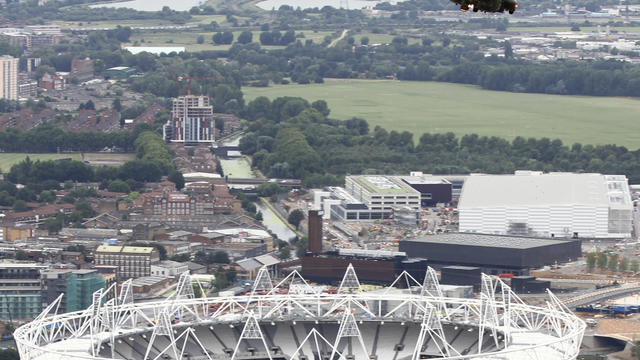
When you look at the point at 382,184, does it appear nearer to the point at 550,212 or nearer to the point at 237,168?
the point at 550,212

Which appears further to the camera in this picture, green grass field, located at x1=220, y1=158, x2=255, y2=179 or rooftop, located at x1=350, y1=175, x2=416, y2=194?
green grass field, located at x1=220, y1=158, x2=255, y2=179

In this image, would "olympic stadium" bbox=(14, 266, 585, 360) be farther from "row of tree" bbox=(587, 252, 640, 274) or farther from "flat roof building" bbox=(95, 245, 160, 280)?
"row of tree" bbox=(587, 252, 640, 274)

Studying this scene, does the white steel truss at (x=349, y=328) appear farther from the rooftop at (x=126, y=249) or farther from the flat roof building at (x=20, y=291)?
the rooftop at (x=126, y=249)

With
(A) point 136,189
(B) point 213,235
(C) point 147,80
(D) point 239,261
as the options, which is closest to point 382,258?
(D) point 239,261

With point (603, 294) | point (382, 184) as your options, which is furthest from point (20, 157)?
point (603, 294)

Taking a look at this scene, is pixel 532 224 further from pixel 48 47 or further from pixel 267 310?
pixel 48 47

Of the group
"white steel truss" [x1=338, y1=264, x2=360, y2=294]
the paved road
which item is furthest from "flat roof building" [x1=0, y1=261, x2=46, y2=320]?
the paved road
